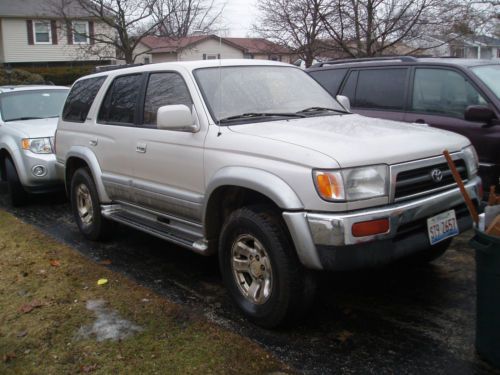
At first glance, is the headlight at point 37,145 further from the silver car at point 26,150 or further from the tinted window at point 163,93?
the tinted window at point 163,93

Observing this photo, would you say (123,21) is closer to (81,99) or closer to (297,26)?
(297,26)

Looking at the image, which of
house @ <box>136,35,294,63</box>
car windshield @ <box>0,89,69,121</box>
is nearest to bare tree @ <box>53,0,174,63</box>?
house @ <box>136,35,294,63</box>

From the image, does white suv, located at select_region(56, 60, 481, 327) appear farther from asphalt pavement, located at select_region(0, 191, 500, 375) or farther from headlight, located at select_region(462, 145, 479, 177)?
asphalt pavement, located at select_region(0, 191, 500, 375)

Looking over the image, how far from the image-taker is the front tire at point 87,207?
5812mm

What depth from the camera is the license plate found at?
3.57 m

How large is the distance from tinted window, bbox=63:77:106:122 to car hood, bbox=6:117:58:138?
1.37 metres

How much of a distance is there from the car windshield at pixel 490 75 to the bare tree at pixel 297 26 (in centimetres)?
1020

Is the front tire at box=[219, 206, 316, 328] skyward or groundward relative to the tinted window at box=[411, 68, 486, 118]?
groundward

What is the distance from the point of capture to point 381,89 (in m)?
6.50

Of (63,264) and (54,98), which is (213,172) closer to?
(63,264)

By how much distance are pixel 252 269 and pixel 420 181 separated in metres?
1.29

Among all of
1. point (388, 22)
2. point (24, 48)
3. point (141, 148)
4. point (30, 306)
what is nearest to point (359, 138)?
point (141, 148)

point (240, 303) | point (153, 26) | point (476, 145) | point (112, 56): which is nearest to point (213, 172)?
point (240, 303)

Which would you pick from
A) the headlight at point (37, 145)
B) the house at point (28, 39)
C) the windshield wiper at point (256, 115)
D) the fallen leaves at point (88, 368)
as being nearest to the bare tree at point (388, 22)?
the headlight at point (37, 145)
